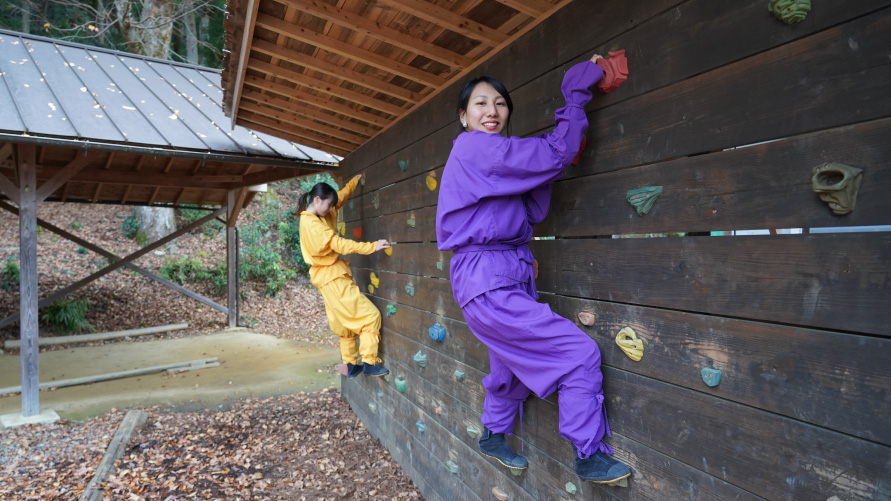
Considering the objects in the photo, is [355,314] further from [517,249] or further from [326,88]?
[517,249]

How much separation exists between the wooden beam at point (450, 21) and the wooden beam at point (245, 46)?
32.2 inches

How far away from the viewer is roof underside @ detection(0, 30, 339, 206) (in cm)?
560

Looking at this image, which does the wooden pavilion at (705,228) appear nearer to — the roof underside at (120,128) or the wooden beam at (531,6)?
the wooden beam at (531,6)

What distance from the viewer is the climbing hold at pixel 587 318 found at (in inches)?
79.3

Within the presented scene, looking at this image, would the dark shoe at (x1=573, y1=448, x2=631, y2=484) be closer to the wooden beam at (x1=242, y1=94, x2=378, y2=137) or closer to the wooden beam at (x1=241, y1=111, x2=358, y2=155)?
the wooden beam at (x1=242, y1=94, x2=378, y2=137)

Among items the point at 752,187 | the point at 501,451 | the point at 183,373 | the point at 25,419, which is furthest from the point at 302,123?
the point at 183,373

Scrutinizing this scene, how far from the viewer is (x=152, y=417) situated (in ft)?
18.3

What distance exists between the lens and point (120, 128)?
5.88 metres

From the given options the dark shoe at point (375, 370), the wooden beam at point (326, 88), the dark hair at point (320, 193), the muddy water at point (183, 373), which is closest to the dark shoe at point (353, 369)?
the dark shoe at point (375, 370)

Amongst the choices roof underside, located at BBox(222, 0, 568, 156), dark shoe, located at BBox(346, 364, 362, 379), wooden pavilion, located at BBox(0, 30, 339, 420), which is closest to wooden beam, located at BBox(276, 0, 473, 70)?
roof underside, located at BBox(222, 0, 568, 156)

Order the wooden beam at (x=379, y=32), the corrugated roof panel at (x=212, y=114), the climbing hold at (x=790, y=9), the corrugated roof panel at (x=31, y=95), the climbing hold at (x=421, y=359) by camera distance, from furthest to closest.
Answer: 1. the corrugated roof panel at (x=212, y=114)
2. the corrugated roof panel at (x=31, y=95)
3. the climbing hold at (x=421, y=359)
4. the wooden beam at (x=379, y=32)
5. the climbing hold at (x=790, y=9)

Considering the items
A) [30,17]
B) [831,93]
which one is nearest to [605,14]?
[831,93]

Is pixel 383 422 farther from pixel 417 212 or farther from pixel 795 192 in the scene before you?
pixel 795 192

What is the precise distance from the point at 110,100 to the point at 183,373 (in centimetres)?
408
